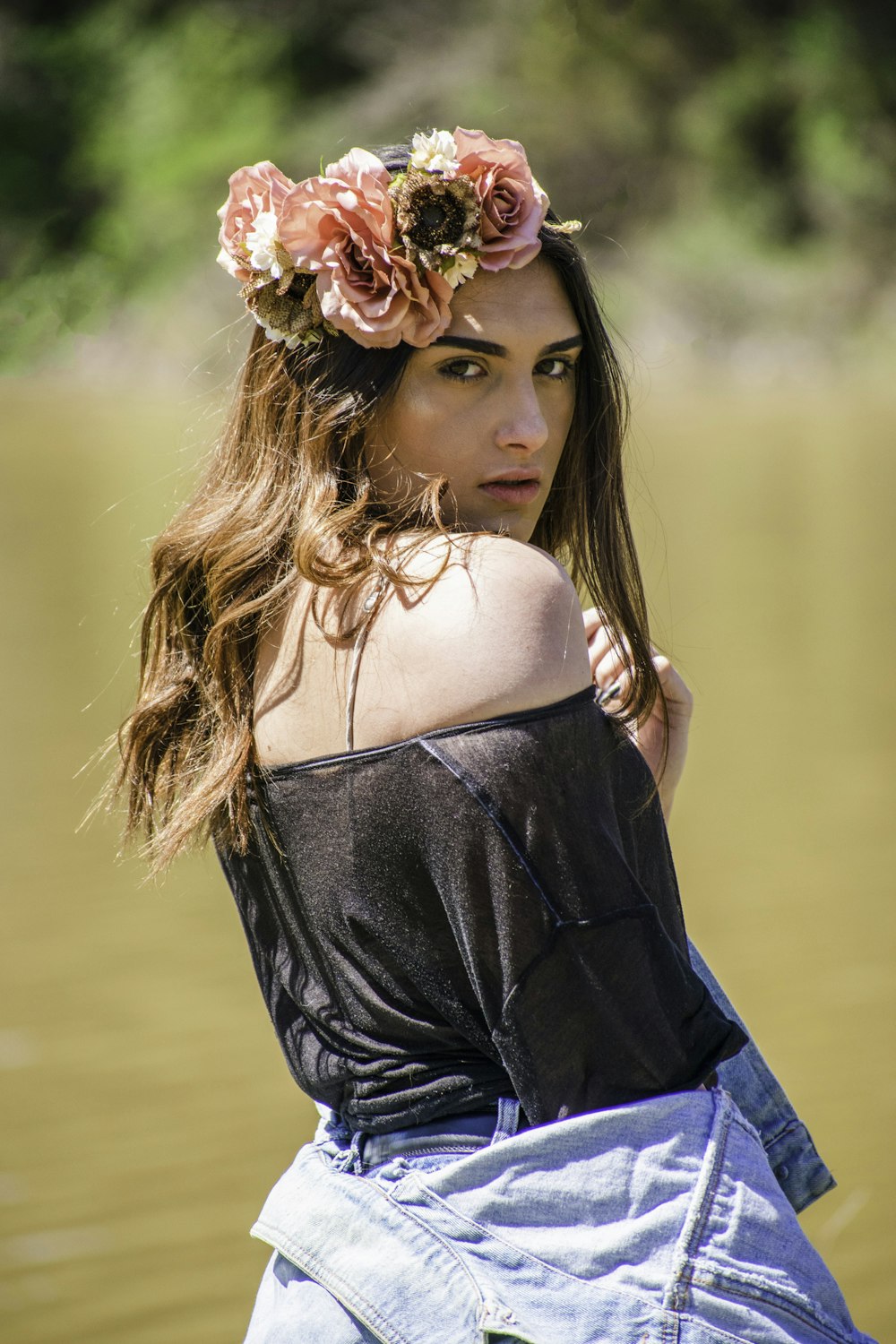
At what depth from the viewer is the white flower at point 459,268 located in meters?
1.56

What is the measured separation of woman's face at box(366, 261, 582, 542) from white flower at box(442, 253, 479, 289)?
0.02 meters

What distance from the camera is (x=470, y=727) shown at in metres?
1.27

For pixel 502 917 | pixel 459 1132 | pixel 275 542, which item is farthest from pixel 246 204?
pixel 459 1132

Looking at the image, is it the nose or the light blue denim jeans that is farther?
the nose

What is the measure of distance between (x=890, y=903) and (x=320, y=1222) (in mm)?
4167

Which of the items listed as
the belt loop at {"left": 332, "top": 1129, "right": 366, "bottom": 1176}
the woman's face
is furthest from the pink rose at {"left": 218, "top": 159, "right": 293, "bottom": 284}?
the belt loop at {"left": 332, "top": 1129, "right": 366, "bottom": 1176}

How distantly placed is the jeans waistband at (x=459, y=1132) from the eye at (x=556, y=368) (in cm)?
76

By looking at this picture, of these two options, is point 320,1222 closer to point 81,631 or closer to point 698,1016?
point 698,1016

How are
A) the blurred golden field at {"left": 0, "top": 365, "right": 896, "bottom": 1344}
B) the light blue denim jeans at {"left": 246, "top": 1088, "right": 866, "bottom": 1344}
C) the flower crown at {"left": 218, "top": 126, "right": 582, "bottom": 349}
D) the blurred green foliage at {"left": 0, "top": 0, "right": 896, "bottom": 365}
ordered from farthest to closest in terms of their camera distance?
1. the blurred green foliage at {"left": 0, "top": 0, "right": 896, "bottom": 365}
2. the blurred golden field at {"left": 0, "top": 365, "right": 896, "bottom": 1344}
3. the flower crown at {"left": 218, "top": 126, "right": 582, "bottom": 349}
4. the light blue denim jeans at {"left": 246, "top": 1088, "right": 866, "bottom": 1344}

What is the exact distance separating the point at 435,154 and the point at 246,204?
0.21 m

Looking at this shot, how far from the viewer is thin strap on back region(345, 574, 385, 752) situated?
1332 millimetres

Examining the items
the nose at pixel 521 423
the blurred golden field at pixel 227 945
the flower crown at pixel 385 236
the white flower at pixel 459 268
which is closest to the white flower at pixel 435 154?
the flower crown at pixel 385 236

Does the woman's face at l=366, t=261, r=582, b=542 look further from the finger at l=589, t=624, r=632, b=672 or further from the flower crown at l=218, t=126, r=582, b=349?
the finger at l=589, t=624, r=632, b=672

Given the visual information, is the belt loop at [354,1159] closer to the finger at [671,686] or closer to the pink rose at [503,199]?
the finger at [671,686]
